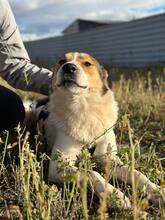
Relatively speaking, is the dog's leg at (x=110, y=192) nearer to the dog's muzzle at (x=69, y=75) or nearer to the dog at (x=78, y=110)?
the dog at (x=78, y=110)

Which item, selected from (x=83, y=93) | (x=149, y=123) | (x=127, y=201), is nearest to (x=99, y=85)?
(x=83, y=93)

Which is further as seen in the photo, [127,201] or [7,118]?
[7,118]

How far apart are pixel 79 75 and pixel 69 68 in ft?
0.31

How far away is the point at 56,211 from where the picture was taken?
8.11ft

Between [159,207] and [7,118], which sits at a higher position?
[7,118]

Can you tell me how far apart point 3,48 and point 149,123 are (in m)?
1.97

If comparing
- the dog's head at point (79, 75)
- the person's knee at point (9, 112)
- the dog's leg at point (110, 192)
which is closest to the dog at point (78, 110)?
the dog's head at point (79, 75)

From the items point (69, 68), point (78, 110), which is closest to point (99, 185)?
point (78, 110)

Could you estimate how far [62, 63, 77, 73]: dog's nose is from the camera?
3428mm

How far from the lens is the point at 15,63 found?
4113 millimetres

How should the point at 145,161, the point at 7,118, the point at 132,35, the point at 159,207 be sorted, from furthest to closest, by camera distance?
the point at 132,35, the point at 7,118, the point at 145,161, the point at 159,207

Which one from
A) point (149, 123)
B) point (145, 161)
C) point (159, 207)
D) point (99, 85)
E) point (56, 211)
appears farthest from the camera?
point (149, 123)

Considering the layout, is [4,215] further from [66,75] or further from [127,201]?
[66,75]

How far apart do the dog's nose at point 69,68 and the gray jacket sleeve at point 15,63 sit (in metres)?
0.57
